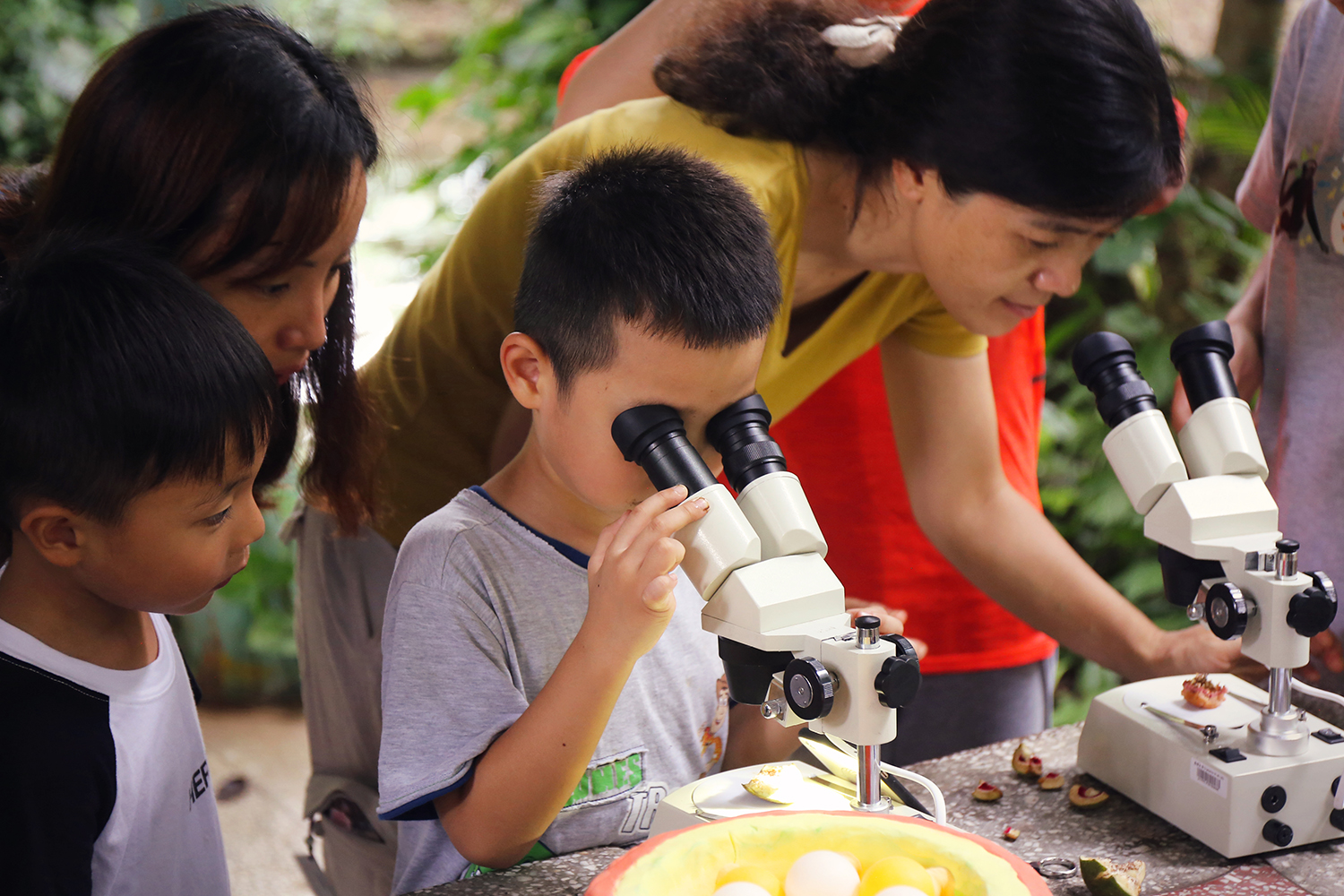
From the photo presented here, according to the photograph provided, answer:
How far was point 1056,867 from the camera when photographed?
1025 mm

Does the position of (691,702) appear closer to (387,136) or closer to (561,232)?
(561,232)

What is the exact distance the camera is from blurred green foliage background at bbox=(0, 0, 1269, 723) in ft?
10.7

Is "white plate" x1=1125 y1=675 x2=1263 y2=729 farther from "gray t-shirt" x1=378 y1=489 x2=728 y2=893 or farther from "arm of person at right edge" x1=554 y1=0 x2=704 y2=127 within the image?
"arm of person at right edge" x1=554 y1=0 x2=704 y2=127

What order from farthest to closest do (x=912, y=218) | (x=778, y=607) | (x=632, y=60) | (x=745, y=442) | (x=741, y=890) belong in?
1. (x=632, y=60)
2. (x=912, y=218)
3. (x=745, y=442)
4. (x=778, y=607)
5. (x=741, y=890)

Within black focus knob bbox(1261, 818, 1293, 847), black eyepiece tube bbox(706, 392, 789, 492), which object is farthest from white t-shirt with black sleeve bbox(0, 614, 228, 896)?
black focus knob bbox(1261, 818, 1293, 847)

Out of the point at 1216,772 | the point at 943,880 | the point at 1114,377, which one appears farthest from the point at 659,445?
the point at 1216,772

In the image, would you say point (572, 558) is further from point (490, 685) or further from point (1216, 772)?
point (1216, 772)

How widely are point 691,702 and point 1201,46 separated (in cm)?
429

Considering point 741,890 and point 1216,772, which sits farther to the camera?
point 1216,772

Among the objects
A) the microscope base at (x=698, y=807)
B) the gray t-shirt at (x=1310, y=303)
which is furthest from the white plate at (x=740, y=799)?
the gray t-shirt at (x=1310, y=303)

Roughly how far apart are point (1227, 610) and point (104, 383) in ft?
3.42

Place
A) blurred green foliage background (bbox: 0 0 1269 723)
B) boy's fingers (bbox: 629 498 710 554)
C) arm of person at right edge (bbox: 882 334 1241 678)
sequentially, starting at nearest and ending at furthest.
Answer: boy's fingers (bbox: 629 498 710 554) → arm of person at right edge (bbox: 882 334 1241 678) → blurred green foliage background (bbox: 0 0 1269 723)

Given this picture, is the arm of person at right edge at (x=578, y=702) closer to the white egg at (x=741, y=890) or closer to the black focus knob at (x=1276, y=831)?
the white egg at (x=741, y=890)

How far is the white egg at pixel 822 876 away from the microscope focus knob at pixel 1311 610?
0.52 m
